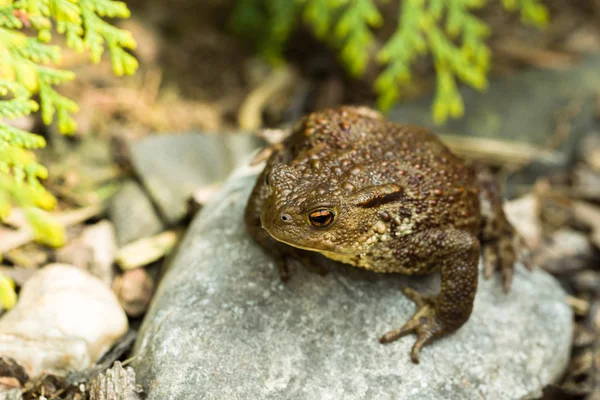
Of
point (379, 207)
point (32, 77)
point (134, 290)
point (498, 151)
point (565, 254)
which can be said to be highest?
point (32, 77)

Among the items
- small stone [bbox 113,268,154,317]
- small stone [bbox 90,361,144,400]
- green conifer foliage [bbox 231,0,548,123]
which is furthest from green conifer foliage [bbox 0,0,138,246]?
green conifer foliage [bbox 231,0,548,123]

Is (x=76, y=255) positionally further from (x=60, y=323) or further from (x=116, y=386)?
(x=116, y=386)

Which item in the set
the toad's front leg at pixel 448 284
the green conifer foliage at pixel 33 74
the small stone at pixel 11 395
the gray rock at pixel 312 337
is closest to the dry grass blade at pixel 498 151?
the gray rock at pixel 312 337

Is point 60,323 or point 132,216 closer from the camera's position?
point 60,323

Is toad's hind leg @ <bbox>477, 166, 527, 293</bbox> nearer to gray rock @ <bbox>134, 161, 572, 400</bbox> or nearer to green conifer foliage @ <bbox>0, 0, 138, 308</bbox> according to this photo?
gray rock @ <bbox>134, 161, 572, 400</bbox>

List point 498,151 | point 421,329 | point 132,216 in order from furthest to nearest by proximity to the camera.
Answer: point 498,151, point 132,216, point 421,329

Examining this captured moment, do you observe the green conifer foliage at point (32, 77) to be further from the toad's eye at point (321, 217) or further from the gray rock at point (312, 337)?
the toad's eye at point (321, 217)

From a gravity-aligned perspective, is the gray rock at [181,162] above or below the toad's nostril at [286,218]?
below

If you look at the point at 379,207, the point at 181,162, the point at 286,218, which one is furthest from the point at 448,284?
the point at 181,162
